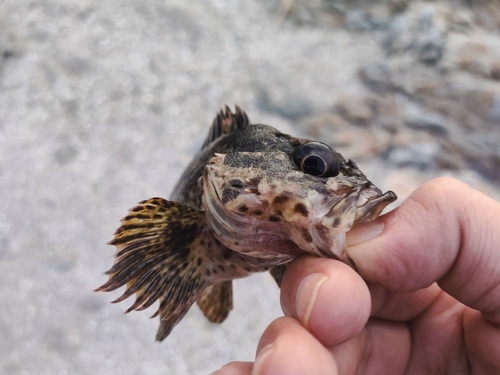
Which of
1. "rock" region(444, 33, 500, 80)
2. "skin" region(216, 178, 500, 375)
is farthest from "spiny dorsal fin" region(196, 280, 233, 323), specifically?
"rock" region(444, 33, 500, 80)

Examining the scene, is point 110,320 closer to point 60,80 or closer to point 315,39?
point 60,80

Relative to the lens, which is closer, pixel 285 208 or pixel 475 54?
pixel 285 208

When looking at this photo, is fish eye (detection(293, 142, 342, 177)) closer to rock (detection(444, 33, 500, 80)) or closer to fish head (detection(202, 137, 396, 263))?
fish head (detection(202, 137, 396, 263))

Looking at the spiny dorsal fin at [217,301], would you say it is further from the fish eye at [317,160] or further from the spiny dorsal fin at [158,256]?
the fish eye at [317,160]

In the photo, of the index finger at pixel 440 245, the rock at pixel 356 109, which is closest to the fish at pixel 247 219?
the index finger at pixel 440 245

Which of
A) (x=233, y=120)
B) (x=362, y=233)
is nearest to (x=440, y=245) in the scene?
(x=362, y=233)

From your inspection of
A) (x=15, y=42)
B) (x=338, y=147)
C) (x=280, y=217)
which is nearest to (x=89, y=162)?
(x=15, y=42)

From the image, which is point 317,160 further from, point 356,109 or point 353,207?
point 356,109
